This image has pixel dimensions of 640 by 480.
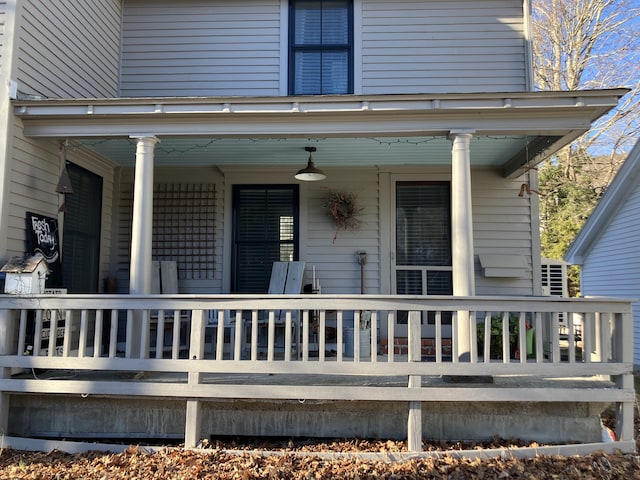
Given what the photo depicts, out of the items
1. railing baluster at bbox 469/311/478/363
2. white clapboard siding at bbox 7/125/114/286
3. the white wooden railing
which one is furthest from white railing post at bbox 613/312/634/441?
white clapboard siding at bbox 7/125/114/286

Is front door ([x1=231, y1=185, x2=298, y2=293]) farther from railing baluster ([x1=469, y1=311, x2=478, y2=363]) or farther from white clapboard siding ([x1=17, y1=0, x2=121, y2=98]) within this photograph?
railing baluster ([x1=469, y1=311, x2=478, y2=363])

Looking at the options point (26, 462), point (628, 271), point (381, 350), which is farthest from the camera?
point (628, 271)

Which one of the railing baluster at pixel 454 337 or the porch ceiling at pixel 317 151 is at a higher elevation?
the porch ceiling at pixel 317 151

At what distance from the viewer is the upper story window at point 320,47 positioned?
6.15 metres

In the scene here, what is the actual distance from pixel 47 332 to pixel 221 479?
242 centimetres

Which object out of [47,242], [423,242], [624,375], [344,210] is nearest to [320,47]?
[344,210]

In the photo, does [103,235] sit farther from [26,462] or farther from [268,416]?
[268,416]

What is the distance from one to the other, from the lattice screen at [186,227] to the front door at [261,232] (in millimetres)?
342

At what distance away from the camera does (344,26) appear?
624 cm

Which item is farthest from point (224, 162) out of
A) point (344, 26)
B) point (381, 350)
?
point (381, 350)

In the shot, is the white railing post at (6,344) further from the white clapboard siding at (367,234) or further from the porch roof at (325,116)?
the white clapboard siding at (367,234)

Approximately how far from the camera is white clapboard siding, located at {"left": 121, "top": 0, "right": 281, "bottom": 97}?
6160 mm

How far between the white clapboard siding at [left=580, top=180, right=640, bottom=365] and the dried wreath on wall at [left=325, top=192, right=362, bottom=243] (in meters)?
6.23

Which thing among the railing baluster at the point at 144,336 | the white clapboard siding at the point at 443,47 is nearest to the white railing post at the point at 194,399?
the railing baluster at the point at 144,336
